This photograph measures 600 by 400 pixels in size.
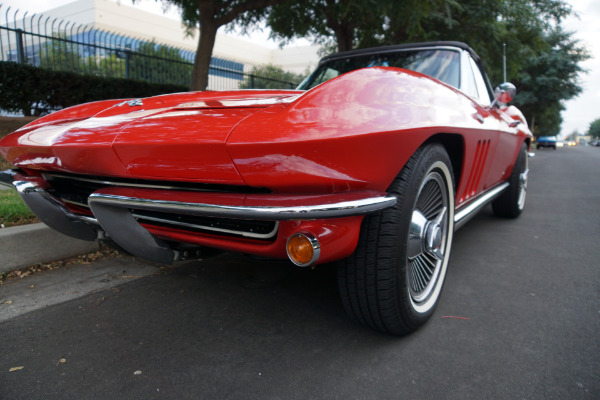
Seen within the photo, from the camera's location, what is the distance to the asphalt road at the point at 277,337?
4.91ft

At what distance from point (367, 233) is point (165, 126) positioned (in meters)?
0.88

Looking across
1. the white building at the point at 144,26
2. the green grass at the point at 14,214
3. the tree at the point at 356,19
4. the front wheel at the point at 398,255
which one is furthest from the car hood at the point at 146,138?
the white building at the point at 144,26

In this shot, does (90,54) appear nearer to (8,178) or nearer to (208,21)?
(208,21)

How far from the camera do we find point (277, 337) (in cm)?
184

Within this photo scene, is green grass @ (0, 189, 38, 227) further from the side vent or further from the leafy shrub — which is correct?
the leafy shrub

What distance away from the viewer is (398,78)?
1644 millimetres

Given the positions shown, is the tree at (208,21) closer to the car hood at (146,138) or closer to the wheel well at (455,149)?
the car hood at (146,138)

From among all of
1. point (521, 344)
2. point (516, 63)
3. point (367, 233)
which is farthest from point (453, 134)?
point (516, 63)

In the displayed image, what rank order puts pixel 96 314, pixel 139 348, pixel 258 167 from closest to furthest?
pixel 258 167, pixel 139 348, pixel 96 314

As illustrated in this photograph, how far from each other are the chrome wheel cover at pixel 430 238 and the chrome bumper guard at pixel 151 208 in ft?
1.29

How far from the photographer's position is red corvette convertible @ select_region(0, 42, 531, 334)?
1.37 m

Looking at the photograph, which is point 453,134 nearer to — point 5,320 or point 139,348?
point 139,348

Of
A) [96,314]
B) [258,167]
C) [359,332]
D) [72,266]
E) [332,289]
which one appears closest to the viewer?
[258,167]

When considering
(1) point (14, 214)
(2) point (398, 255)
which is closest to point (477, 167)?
(2) point (398, 255)
